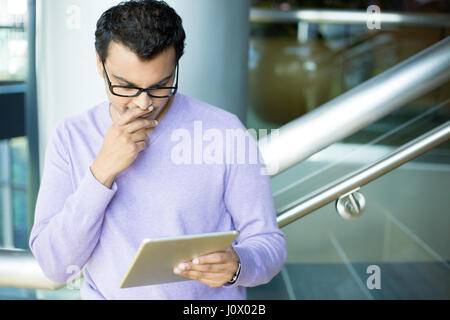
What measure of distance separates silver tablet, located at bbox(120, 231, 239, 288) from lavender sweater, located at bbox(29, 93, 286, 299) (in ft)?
0.41

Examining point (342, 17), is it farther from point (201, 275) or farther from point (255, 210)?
point (201, 275)

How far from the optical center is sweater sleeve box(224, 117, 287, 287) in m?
0.90

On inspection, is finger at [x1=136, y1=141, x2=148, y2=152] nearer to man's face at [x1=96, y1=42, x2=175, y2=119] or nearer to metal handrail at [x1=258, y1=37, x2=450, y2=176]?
man's face at [x1=96, y1=42, x2=175, y2=119]

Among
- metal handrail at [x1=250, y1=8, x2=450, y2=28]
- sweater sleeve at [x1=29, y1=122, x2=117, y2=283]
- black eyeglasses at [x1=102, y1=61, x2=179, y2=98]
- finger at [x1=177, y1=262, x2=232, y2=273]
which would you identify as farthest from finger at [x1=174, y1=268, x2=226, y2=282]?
metal handrail at [x1=250, y1=8, x2=450, y2=28]

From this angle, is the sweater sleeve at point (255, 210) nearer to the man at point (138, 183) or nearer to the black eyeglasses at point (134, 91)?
the man at point (138, 183)

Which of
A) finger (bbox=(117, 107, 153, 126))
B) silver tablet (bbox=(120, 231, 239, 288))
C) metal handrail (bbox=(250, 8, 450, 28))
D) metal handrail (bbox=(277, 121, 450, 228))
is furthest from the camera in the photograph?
metal handrail (bbox=(250, 8, 450, 28))

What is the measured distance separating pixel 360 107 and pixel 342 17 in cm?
292

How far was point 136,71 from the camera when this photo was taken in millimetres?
852

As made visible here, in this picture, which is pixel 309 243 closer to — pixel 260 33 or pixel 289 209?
pixel 260 33

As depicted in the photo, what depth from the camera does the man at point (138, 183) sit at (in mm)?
841

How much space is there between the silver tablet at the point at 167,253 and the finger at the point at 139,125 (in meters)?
0.22

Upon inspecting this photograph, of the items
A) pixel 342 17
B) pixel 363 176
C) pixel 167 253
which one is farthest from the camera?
pixel 342 17

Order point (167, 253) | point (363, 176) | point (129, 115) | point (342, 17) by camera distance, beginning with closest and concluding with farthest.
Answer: point (167, 253) → point (129, 115) → point (363, 176) → point (342, 17)

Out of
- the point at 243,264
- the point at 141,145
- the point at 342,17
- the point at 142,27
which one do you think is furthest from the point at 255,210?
the point at 342,17
